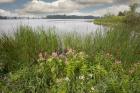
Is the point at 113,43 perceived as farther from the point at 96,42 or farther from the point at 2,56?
the point at 2,56

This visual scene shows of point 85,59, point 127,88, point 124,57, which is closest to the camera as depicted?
point 127,88

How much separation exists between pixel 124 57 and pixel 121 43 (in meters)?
0.35

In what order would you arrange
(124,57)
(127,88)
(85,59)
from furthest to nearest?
(124,57) < (85,59) < (127,88)

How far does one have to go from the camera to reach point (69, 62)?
16.5 ft

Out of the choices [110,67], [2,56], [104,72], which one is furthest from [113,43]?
[2,56]

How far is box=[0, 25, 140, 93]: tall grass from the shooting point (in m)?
4.80

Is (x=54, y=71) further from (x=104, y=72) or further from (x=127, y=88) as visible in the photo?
(x=127, y=88)

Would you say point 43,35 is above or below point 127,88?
above

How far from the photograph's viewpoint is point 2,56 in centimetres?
639

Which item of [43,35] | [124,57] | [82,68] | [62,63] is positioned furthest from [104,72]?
[43,35]

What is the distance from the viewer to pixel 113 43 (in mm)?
6543

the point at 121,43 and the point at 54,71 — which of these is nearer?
the point at 54,71

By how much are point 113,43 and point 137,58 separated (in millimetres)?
584

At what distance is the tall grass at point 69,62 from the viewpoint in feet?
15.8
